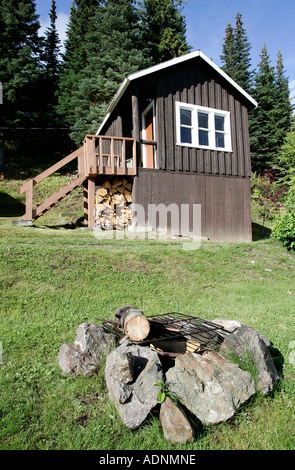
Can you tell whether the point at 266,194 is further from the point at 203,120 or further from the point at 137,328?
the point at 137,328

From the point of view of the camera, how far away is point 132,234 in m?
9.18

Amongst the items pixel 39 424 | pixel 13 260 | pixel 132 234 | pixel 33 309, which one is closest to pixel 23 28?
pixel 132 234

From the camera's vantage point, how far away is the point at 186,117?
35.4 ft

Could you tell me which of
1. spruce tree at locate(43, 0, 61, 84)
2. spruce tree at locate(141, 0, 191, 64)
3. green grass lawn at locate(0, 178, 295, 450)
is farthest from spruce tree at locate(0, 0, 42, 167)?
green grass lawn at locate(0, 178, 295, 450)

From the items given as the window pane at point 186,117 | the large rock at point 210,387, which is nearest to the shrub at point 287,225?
the window pane at point 186,117

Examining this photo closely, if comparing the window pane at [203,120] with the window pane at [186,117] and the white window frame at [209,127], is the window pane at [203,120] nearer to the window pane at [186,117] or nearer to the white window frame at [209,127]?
the white window frame at [209,127]

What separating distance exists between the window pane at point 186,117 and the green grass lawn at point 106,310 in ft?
16.1

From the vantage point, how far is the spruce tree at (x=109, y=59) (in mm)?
20281

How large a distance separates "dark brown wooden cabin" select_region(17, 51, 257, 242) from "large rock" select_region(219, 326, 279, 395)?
7.30 metres

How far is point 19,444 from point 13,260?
3931 mm

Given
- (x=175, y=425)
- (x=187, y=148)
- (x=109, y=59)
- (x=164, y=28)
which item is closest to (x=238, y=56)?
(x=164, y=28)

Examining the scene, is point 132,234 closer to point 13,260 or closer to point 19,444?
point 13,260

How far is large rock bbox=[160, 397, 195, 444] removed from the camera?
215 cm

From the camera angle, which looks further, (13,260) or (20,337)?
(13,260)
